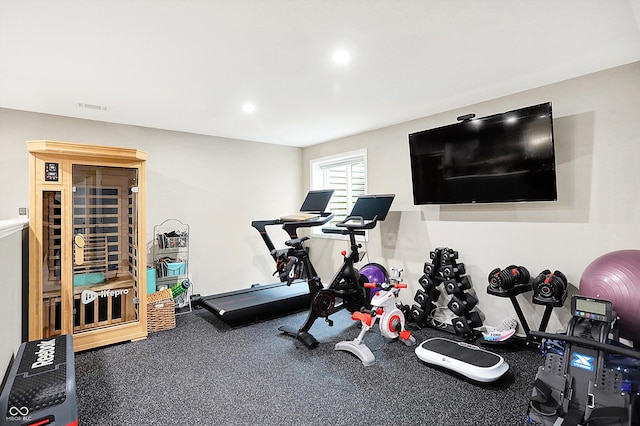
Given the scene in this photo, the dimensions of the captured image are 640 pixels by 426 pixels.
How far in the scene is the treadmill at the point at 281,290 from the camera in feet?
12.3

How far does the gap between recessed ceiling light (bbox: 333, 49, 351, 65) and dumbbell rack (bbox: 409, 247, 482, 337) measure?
2.26 metres

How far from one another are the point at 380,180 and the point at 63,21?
3641 mm

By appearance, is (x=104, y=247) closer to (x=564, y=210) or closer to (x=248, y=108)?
(x=248, y=108)

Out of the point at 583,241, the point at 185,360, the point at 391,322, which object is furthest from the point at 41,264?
the point at 583,241

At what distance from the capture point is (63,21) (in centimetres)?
203

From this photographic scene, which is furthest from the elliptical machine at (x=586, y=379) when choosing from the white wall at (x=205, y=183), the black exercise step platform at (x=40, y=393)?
the white wall at (x=205, y=183)

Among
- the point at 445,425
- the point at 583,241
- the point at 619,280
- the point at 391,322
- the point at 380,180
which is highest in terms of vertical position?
the point at 380,180

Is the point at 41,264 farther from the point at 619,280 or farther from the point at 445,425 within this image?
the point at 619,280

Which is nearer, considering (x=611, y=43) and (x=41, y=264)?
(x=611, y=43)

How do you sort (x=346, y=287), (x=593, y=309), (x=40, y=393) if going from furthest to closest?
(x=346, y=287) < (x=593, y=309) < (x=40, y=393)

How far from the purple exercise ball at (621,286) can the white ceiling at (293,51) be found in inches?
60.0

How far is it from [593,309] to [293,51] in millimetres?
2659

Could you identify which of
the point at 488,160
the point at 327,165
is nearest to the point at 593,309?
the point at 488,160

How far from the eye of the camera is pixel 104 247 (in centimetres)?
357
